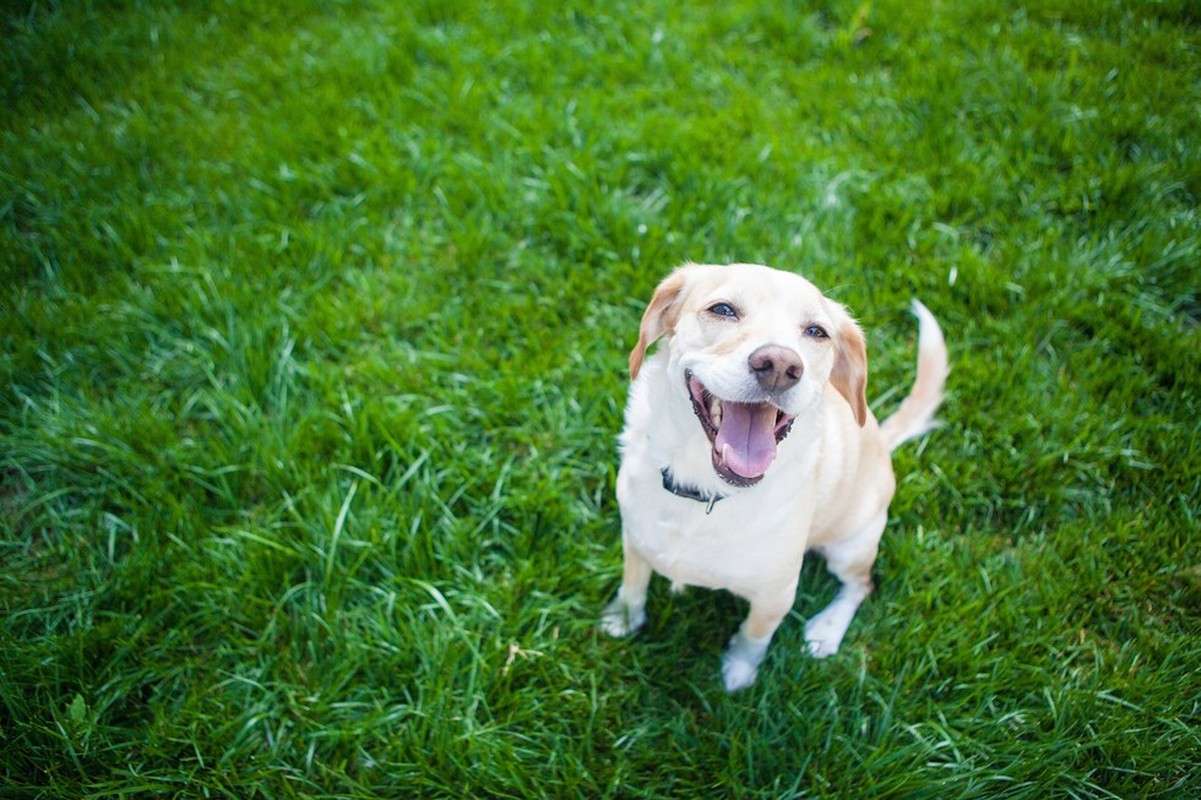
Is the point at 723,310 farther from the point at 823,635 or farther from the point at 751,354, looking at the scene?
the point at 823,635

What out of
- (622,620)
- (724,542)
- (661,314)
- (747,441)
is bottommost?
(622,620)

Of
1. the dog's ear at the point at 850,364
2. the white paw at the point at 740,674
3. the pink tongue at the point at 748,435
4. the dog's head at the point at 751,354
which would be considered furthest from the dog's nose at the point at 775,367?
the white paw at the point at 740,674

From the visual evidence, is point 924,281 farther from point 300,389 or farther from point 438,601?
point 300,389

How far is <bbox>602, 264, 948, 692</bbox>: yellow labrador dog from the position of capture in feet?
6.09

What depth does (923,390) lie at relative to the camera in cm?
269

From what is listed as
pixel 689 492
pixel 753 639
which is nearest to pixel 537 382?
pixel 689 492

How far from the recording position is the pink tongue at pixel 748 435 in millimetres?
1874

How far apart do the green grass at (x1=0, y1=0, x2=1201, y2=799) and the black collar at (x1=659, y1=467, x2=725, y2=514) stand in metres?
0.72

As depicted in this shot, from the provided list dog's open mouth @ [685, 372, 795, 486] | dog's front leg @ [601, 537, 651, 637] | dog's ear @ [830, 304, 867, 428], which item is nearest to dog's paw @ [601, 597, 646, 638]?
dog's front leg @ [601, 537, 651, 637]

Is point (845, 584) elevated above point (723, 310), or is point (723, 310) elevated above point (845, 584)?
point (723, 310)

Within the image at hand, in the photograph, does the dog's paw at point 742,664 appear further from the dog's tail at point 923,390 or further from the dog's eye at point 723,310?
the dog's eye at point 723,310

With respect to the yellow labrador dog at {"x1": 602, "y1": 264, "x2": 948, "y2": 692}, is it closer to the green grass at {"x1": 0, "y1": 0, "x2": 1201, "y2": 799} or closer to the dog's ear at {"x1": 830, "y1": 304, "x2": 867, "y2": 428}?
the dog's ear at {"x1": 830, "y1": 304, "x2": 867, "y2": 428}

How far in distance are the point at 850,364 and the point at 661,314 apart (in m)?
0.56

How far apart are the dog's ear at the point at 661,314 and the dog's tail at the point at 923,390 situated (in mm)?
1005
